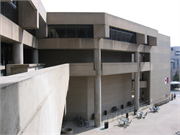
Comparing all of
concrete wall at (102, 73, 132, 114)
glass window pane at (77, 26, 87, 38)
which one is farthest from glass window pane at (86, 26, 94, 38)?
concrete wall at (102, 73, 132, 114)

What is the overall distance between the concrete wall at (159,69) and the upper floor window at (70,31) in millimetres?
17392

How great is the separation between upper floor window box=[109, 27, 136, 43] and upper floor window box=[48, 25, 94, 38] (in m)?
4.13

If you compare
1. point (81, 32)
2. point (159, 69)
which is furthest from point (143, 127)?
point (159, 69)

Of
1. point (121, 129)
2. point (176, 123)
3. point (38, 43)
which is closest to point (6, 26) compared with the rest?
point (38, 43)

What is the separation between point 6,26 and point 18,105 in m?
10.9

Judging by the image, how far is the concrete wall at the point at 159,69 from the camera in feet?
116

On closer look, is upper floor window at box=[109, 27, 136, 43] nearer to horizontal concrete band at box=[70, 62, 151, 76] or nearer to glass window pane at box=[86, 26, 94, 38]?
glass window pane at box=[86, 26, 94, 38]

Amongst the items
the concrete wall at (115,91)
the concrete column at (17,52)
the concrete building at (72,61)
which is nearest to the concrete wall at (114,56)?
the concrete building at (72,61)

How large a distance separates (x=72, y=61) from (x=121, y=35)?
28.8ft

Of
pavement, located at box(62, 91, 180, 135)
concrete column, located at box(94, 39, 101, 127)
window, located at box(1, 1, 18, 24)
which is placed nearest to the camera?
window, located at box(1, 1, 18, 24)

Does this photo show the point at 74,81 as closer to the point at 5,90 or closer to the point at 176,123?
the point at 176,123

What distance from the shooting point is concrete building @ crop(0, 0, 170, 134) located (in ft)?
6.85

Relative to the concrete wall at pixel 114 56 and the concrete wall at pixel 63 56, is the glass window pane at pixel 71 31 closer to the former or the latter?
the concrete wall at pixel 63 56

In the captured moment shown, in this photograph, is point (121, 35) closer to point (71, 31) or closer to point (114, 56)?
point (114, 56)
